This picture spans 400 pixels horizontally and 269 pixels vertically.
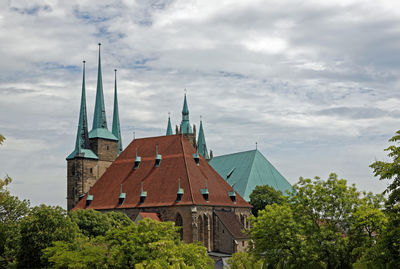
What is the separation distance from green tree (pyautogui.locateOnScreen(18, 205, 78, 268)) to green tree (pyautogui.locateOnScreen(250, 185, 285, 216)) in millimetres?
40749

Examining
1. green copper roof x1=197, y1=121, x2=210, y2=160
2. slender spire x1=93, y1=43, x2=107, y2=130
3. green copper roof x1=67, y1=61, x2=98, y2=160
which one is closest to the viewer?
green copper roof x1=67, y1=61, x2=98, y2=160

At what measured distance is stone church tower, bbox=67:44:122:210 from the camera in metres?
81.4

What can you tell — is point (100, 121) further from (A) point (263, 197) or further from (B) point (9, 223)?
(B) point (9, 223)

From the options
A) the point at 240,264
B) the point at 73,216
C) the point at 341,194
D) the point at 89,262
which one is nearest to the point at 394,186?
the point at 341,194

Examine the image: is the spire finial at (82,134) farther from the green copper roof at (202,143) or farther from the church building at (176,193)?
the green copper roof at (202,143)

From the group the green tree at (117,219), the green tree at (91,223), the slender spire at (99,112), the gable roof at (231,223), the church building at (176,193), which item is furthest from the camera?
the slender spire at (99,112)

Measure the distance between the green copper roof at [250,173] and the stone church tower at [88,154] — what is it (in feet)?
64.5

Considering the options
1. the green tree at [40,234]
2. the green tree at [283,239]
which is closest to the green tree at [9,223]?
the green tree at [40,234]

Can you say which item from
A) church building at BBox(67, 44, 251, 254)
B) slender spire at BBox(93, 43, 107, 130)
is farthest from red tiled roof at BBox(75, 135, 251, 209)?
slender spire at BBox(93, 43, 107, 130)

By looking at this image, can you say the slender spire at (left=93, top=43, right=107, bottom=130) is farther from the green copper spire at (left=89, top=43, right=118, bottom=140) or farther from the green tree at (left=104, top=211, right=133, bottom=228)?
the green tree at (left=104, top=211, right=133, bottom=228)

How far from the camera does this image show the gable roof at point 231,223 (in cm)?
6400

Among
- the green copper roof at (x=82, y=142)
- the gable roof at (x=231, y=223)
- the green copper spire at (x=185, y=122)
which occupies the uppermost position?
the green copper spire at (x=185, y=122)

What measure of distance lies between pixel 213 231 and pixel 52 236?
27.0 m

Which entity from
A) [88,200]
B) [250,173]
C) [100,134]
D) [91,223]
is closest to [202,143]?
[250,173]
